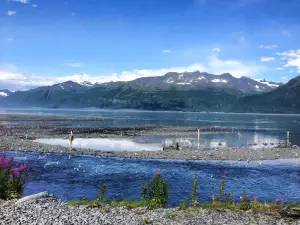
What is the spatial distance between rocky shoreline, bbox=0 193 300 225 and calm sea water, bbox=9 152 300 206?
26.8 ft

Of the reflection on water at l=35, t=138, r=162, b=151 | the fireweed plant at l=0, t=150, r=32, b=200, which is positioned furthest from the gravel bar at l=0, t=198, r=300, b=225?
the reflection on water at l=35, t=138, r=162, b=151

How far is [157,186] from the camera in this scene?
2039cm

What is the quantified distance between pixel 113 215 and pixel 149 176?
20.1 m

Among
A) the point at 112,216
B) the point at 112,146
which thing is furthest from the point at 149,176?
the point at 112,146

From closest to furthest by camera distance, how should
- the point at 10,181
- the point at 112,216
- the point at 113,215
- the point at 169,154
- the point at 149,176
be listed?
the point at 112,216 < the point at 113,215 < the point at 10,181 < the point at 149,176 < the point at 169,154

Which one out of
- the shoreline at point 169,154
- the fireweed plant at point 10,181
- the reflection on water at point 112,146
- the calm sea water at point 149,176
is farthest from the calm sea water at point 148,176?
the reflection on water at point 112,146

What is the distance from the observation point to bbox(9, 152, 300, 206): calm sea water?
3030 centimetres

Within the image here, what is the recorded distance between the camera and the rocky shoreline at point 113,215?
15945mm

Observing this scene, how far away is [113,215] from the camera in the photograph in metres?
17.6

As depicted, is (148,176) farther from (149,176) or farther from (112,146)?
(112,146)

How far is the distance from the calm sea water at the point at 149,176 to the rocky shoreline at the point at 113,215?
8162 mm

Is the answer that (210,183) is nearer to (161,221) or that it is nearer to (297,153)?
(161,221)

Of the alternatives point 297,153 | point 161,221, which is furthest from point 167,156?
point 161,221

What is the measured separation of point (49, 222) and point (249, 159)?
43175 mm
